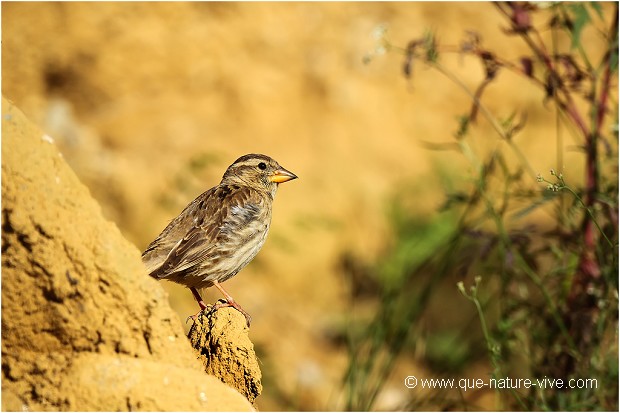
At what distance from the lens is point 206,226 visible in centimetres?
521

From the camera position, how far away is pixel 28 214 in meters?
3.45

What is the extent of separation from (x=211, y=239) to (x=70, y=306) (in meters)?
1.68

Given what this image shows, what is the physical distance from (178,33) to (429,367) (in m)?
4.56

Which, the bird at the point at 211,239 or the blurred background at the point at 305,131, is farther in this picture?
the blurred background at the point at 305,131

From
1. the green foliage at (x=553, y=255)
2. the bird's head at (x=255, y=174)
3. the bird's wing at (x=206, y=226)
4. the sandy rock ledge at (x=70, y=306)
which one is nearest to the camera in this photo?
the sandy rock ledge at (x=70, y=306)

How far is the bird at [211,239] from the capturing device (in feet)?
16.5

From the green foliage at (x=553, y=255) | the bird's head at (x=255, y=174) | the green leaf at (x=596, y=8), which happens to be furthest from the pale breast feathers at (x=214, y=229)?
the green leaf at (x=596, y=8)

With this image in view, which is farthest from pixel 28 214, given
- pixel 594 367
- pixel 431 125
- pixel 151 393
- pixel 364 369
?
pixel 431 125

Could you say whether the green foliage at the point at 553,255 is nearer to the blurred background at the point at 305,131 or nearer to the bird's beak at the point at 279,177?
the bird's beak at the point at 279,177

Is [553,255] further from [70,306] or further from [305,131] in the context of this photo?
[305,131]

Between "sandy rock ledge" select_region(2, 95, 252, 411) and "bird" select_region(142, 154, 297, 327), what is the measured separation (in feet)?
4.29

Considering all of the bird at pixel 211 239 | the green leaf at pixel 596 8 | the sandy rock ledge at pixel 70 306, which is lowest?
the sandy rock ledge at pixel 70 306

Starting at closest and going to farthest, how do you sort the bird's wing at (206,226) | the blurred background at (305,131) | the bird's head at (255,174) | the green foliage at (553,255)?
1. the bird's wing at (206,226)
2. the green foliage at (553,255)
3. the bird's head at (255,174)
4. the blurred background at (305,131)

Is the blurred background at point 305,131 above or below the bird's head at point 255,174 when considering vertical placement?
above
